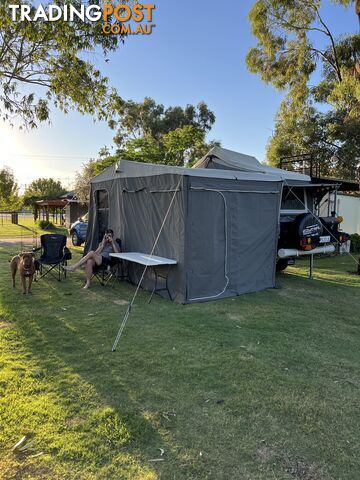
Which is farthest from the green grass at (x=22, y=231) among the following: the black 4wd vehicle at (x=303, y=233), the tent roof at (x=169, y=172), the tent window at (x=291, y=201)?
the black 4wd vehicle at (x=303, y=233)

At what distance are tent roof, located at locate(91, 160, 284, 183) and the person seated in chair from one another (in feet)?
4.49

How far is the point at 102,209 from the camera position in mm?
9008

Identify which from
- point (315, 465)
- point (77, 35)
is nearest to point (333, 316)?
point (315, 465)

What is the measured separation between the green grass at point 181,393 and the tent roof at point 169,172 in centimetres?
Result: 219

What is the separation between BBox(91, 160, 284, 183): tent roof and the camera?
19.2 ft

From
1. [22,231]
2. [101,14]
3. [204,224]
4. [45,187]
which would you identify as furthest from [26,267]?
[45,187]

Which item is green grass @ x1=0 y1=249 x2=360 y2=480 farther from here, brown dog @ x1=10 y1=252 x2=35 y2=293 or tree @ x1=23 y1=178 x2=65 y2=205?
tree @ x1=23 y1=178 x2=65 y2=205

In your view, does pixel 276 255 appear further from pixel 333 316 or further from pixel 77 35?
pixel 77 35

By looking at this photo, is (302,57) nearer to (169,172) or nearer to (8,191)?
(169,172)

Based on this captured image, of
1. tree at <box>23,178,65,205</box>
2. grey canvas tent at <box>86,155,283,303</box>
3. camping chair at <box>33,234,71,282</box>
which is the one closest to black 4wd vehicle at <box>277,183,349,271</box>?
grey canvas tent at <box>86,155,283,303</box>

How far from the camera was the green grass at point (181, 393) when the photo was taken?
2248 mm

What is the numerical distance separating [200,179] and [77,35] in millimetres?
2907

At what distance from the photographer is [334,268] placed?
10.1 m

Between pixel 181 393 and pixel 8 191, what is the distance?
32976 millimetres
